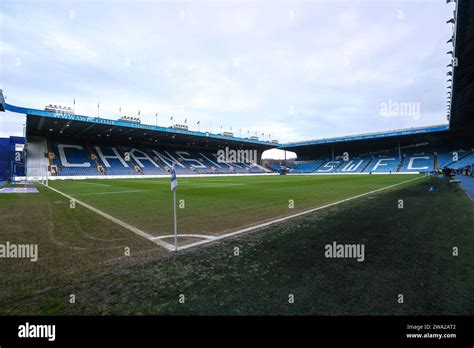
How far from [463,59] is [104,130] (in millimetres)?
60230

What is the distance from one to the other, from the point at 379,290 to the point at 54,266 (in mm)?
5795

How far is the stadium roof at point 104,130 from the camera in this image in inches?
1690

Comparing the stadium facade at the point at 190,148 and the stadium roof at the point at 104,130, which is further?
the stadium roof at the point at 104,130

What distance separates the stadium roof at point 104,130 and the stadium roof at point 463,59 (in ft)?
160

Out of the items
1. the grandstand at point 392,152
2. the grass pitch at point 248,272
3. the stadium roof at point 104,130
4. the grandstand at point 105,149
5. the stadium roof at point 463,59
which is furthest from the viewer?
the grandstand at point 392,152

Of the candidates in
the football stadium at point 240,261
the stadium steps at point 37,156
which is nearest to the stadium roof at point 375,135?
the football stadium at point 240,261

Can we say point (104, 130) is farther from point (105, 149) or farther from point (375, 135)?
point (375, 135)

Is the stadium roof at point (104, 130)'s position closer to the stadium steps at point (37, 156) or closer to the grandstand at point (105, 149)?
the grandstand at point (105, 149)

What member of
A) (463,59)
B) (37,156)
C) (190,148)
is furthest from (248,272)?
(190,148)

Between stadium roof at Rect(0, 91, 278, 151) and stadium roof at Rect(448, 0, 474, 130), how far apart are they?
48.9m

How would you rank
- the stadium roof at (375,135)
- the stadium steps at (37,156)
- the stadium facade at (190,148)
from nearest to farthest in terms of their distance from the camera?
the stadium facade at (190,148) → the stadium steps at (37,156) → the stadium roof at (375,135)

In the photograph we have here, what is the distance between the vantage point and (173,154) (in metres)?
75.9

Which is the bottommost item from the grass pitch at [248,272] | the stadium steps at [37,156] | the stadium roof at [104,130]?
the grass pitch at [248,272]
